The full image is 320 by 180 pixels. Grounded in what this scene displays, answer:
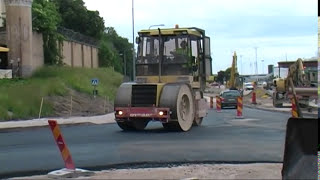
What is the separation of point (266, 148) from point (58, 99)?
2518cm

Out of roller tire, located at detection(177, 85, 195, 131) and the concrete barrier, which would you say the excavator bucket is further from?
the concrete barrier

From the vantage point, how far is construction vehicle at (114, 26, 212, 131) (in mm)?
19016

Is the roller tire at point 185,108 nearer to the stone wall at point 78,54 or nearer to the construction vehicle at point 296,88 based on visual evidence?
the construction vehicle at point 296,88

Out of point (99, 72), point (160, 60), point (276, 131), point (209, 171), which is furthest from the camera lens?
point (99, 72)

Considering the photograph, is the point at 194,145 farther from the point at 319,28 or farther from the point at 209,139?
the point at 319,28

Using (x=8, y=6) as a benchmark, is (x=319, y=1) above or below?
below

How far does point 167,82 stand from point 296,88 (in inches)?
612

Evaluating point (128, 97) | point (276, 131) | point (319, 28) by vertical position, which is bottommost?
point (276, 131)

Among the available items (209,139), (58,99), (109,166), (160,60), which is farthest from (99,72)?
(109,166)

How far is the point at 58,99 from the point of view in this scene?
122ft

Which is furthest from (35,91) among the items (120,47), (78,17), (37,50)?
(120,47)

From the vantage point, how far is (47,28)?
5725 cm

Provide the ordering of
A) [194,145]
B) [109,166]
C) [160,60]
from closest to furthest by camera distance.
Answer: [109,166]
[194,145]
[160,60]

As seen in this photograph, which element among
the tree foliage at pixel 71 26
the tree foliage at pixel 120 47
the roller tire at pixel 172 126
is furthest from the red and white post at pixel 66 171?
the tree foliage at pixel 120 47
